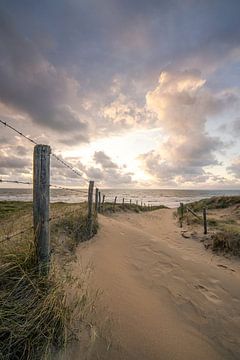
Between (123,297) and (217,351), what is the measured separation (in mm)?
1636

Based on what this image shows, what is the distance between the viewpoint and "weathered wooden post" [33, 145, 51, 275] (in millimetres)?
3256

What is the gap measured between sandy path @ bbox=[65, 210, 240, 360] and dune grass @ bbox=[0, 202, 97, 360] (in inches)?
30.3

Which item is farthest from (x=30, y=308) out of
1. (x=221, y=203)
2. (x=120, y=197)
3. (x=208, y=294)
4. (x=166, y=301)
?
(x=120, y=197)

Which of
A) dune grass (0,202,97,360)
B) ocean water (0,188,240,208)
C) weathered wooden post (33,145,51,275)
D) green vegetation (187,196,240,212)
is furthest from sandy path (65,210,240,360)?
green vegetation (187,196,240,212)

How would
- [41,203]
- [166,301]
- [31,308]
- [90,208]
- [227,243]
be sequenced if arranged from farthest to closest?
[227,243] < [90,208] < [166,301] < [41,203] < [31,308]

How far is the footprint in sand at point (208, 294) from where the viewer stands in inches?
191

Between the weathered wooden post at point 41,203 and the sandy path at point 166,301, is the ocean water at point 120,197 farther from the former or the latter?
the weathered wooden post at point 41,203

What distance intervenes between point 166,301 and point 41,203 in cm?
305

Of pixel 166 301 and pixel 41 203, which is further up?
pixel 41 203

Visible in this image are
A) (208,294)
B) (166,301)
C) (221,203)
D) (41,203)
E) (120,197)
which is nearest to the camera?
(41,203)

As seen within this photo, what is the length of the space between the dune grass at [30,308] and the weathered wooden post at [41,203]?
0.35 feet

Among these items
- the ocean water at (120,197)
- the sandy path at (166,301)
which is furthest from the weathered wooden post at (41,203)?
the ocean water at (120,197)

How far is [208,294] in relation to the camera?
16.7ft

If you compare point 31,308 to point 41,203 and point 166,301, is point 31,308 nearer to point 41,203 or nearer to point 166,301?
point 41,203
